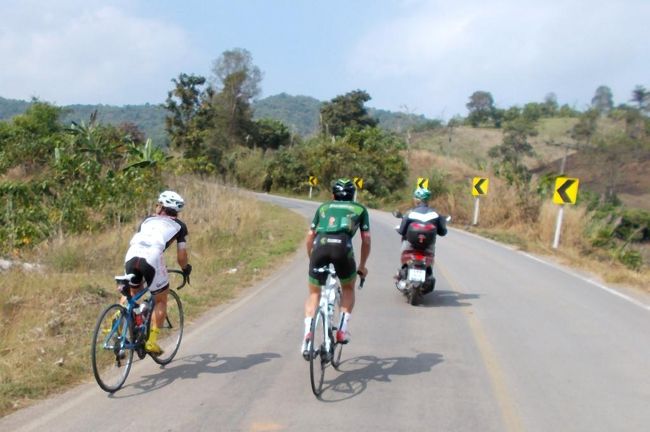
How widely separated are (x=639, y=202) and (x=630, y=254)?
3436 centimetres

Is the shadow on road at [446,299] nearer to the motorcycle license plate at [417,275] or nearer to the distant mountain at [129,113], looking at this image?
the motorcycle license plate at [417,275]

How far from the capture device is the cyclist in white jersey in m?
6.41

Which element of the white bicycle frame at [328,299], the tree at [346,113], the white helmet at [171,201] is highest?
the tree at [346,113]

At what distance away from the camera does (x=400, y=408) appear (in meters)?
5.85

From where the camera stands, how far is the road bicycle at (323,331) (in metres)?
6.01

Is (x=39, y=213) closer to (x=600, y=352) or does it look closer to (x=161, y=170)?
(x=161, y=170)

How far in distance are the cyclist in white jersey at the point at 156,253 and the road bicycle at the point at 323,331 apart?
1532 millimetres

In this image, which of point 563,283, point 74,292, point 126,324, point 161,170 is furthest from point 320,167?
point 126,324

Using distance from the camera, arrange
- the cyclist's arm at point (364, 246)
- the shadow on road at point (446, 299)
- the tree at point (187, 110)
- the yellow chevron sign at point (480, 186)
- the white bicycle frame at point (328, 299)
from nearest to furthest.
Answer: the white bicycle frame at point (328, 299), the cyclist's arm at point (364, 246), the shadow on road at point (446, 299), the yellow chevron sign at point (480, 186), the tree at point (187, 110)

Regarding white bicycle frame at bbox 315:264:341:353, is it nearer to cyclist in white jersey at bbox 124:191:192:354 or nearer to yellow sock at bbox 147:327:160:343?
cyclist in white jersey at bbox 124:191:192:354

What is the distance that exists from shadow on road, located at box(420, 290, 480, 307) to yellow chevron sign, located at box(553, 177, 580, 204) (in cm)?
954

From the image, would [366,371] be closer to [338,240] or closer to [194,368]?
[338,240]

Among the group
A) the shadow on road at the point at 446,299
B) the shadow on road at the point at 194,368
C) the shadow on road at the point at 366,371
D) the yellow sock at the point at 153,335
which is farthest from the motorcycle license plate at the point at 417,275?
the yellow sock at the point at 153,335

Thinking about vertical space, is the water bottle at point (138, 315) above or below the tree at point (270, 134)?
below
